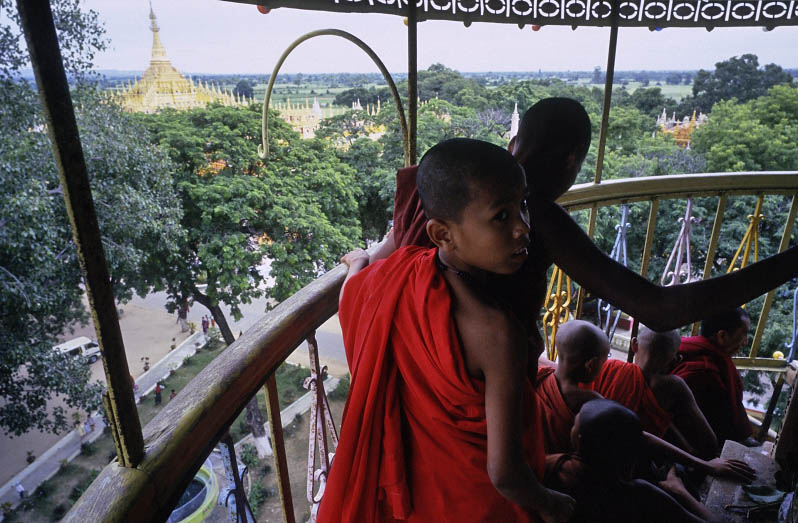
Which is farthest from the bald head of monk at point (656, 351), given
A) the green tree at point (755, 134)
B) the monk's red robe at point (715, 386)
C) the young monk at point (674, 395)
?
the green tree at point (755, 134)

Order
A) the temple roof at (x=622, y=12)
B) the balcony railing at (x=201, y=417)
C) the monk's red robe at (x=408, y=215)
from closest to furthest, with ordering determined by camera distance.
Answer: the balcony railing at (x=201, y=417)
the monk's red robe at (x=408, y=215)
the temple roof at (x=622, y=12)

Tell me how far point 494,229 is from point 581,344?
85cm

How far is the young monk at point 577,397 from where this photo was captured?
1622 mm

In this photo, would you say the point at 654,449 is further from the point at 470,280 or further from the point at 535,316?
the point at 470,280

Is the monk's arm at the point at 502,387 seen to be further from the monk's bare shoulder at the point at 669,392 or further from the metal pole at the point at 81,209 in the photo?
the monk's bare shoulder at the point at 669,392

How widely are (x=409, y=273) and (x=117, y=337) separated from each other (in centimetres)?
58

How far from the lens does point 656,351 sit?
73.3 inches

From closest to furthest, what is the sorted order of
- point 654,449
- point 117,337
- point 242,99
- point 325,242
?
point 117,337 → point 654,449 → point 325,242 → point 242,99

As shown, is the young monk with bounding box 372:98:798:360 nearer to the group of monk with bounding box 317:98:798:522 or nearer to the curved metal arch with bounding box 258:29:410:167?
the group of monk with bounding box 317:98:798:522

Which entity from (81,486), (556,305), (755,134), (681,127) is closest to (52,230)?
(81,486)

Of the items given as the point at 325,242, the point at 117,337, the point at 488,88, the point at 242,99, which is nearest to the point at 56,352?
the point at 325,242

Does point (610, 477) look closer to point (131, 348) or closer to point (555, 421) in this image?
point (555, 421)

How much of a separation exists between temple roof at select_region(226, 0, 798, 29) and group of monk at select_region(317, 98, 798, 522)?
637mm

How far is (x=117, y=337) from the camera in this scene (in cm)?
63
